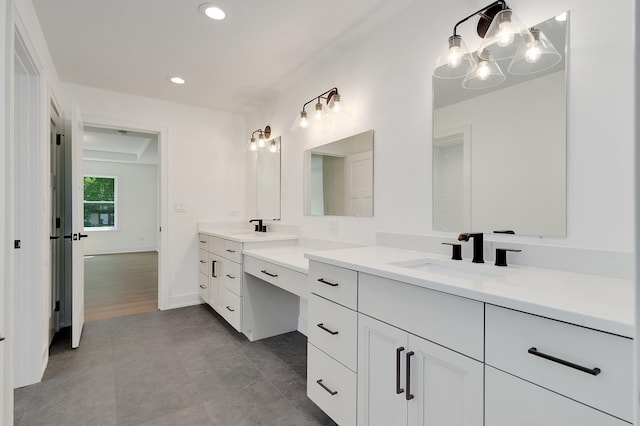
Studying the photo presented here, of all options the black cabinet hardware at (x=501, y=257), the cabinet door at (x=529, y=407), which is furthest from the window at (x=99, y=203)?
the cabinet door at (x=529, y=407)

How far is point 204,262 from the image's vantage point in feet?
11.8

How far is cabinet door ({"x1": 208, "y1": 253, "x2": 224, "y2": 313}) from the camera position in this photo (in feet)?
10.2

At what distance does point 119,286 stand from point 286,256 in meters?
3.62

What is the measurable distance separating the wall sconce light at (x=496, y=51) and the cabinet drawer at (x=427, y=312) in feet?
3.49

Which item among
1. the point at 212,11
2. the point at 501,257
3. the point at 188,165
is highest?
the point at 212,11

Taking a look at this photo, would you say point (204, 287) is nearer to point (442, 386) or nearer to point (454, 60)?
point (442, 386)

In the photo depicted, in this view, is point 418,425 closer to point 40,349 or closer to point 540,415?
point 540,415

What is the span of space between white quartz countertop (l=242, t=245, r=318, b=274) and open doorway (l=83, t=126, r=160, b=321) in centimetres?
394

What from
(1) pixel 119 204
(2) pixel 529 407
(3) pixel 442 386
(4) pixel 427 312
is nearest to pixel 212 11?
(4) pixel 427 312

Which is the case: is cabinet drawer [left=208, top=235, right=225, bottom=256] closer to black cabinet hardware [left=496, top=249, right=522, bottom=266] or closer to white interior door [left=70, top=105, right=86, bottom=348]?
white interior door [left=70, top=105, right=86, bottom=348]

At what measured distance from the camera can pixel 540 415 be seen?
32.6 inches

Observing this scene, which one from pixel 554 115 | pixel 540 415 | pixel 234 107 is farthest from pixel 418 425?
pixel 234 107

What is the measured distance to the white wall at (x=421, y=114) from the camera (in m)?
1.15

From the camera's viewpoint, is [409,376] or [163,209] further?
[163,209]
